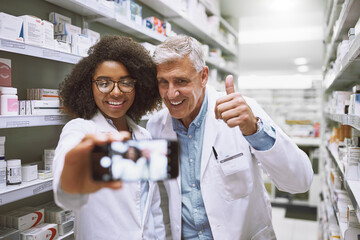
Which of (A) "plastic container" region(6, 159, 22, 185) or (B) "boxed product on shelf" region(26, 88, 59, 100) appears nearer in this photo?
(A) "plastic container" region(6, 159, 22, 185)

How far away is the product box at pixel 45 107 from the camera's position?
152 centimetres

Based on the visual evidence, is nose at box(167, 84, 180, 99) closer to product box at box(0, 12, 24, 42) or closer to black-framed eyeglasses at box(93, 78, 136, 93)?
black-framed eyeglasses at box(93, 78, 136, 93)

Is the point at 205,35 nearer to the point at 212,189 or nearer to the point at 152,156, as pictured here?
the point at 212,189

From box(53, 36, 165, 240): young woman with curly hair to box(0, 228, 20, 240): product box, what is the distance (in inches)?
25.4

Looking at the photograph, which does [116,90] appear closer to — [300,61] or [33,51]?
[33,51]

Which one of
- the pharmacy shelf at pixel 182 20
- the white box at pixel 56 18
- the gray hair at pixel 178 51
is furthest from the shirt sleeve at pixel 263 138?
the pharmacy shelf at pixel 182 20

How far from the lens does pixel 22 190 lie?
4.61 feet

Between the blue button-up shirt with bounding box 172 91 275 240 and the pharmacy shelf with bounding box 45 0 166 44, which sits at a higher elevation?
the pharmacy shelf with bounding box 45 0 166 44

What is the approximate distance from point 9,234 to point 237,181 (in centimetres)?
119

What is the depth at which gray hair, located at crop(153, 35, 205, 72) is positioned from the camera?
1.29 metres

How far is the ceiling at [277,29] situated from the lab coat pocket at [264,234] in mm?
4120

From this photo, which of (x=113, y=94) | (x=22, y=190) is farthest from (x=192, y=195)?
(x=22, y=190)

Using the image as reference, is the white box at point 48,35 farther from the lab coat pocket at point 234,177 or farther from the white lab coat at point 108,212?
the lab coat pocket at point 234,177

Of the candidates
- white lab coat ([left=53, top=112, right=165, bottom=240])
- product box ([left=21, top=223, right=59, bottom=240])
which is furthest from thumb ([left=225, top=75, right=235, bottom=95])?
product box ([left=21, top=223, right=59, bottom=240])
